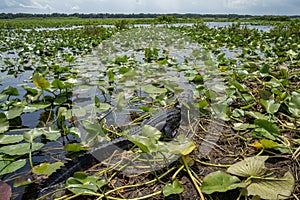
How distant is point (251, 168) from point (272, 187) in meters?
0.11

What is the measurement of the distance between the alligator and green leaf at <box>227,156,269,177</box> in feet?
2.21

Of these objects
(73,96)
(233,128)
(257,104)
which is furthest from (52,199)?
(257,104)

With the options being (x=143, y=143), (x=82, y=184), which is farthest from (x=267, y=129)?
(x=82, y=184)

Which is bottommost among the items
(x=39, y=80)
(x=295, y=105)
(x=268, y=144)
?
(x=268, y=144)

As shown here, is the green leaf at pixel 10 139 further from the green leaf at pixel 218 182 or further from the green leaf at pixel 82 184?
the green leaf at pixel 218 182

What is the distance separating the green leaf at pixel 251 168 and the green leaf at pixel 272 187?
0.10 ft

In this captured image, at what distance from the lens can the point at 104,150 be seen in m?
1.58

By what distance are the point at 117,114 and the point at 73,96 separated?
74 cm

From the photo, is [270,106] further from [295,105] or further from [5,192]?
[5,192]

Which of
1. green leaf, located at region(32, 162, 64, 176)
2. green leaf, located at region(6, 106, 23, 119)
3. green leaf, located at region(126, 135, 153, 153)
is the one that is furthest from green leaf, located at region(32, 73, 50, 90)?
green leaf, located at region(126, 135, 153, 153)

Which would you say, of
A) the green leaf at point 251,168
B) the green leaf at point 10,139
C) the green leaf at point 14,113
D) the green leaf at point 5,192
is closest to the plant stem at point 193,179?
the green leaf at point 251,168

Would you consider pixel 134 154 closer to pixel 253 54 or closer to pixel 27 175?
pixel 27 175

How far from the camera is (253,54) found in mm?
5059

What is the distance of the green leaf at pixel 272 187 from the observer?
3.42ft
